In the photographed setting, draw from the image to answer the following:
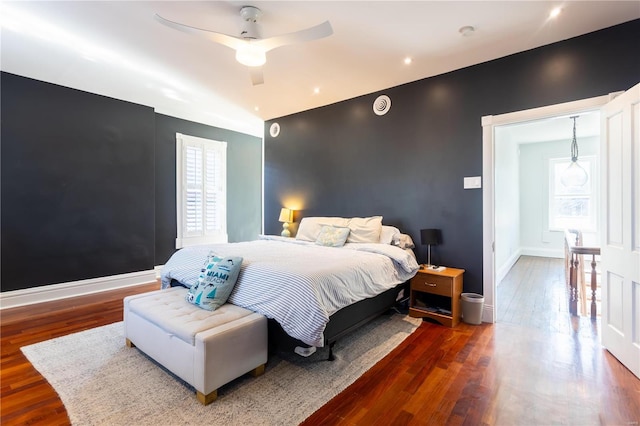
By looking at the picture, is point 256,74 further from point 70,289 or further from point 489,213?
point 70,289

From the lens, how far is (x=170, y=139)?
211 inches

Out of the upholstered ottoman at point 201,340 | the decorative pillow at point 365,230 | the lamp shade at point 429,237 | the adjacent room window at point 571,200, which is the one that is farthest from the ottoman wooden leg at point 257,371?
the adjacent room window at point 571,200

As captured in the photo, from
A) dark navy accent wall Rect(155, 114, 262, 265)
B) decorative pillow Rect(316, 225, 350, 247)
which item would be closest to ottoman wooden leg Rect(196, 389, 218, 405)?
decorative pillow Rect(316, 225, 350, 247)

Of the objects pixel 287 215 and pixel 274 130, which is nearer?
pixel 287 215

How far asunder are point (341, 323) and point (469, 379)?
3.38 feet

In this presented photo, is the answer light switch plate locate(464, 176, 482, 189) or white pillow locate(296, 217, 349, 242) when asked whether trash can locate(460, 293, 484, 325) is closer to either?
light switch plate locate(464, 176, 482, 189)

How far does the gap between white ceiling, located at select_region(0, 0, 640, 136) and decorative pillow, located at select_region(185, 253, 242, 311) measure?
213 centimetres

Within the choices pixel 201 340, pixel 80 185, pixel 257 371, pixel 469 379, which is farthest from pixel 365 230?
pixel 80 185

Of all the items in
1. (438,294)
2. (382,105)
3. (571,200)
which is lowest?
(438,294)

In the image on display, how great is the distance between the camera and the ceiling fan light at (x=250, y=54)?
240cm

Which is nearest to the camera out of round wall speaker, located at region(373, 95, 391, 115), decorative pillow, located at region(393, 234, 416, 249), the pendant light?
decorative pillow, located at region(393, 234, 416, 249)

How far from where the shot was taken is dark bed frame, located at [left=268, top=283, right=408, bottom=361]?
2375mm

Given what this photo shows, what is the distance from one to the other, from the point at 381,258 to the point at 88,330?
311 cm

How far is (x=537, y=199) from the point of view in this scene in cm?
723
